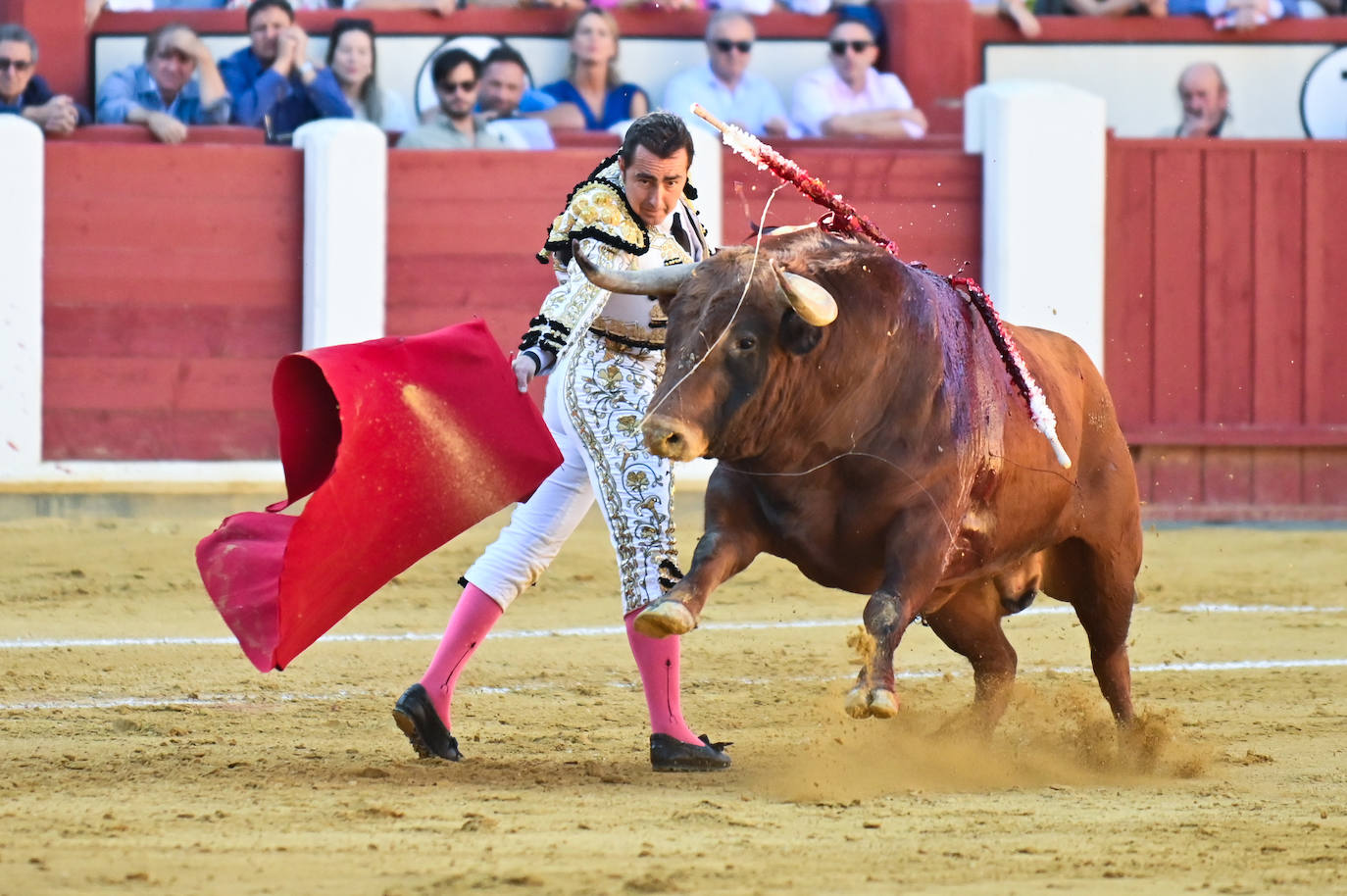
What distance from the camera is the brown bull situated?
3.43 m

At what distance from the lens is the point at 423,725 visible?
12.8 ft

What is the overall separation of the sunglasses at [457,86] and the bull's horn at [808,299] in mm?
4952

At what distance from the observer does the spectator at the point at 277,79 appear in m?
8.05

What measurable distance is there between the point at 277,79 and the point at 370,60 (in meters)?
0.37

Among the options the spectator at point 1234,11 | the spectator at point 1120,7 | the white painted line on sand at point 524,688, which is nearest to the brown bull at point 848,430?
the white painted line on sand at point 524,688

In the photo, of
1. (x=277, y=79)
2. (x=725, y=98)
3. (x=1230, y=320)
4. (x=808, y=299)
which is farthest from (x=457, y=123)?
(x=808, y=299)

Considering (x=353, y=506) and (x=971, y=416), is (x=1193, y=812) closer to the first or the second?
(x=971, y=416)

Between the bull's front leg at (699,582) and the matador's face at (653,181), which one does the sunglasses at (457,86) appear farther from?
the bull's front leg at (699,582)

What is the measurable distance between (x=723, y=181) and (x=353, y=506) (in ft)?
16.0

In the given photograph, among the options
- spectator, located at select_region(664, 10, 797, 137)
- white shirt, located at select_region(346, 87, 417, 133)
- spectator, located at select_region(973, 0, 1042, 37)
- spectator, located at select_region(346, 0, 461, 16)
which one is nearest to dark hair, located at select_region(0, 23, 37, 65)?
white shirt, located at select_region(346, 87, 417, 133)

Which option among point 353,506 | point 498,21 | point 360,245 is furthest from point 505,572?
point 498,21

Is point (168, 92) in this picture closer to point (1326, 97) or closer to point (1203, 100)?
point (1203, 100)

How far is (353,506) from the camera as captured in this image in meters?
A: 3.83

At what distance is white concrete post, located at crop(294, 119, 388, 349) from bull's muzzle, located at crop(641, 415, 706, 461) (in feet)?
16.2
